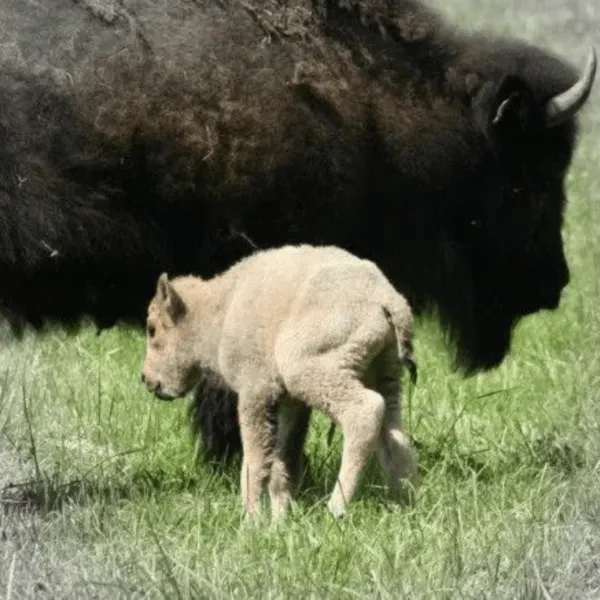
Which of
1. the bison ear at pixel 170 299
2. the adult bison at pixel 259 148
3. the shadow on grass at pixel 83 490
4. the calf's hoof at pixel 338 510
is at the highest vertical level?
the adult bison at pixel 259 148

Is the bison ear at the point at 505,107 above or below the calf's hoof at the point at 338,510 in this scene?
above

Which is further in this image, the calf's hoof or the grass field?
the calf's hoof

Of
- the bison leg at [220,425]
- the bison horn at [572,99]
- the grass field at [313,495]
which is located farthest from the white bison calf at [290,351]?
the bison horn at [572,99]

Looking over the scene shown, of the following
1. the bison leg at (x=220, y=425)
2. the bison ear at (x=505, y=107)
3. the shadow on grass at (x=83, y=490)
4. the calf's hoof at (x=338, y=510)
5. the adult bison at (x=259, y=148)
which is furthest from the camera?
the bison ear at (x=505, y=107)

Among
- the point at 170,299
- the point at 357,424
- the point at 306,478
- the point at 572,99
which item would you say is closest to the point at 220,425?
the point at 306,478

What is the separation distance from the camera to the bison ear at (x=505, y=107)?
7586 millimetres

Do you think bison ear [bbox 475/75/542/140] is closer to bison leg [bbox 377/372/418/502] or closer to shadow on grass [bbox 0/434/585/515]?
shadow on grass [bbox 0/434/585/515]

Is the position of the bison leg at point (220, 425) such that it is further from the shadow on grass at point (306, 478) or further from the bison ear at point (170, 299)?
the bison ear at point (170, 299)

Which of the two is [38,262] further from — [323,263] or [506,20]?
[506,20]

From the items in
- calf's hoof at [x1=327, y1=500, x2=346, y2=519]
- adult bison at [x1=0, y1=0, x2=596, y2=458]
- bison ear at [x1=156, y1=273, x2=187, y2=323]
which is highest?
adult bison at [x1=0, y1=0, x2=596, y2=458]

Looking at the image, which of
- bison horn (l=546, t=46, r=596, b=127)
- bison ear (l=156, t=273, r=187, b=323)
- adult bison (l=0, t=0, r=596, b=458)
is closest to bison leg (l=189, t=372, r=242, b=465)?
adult bison (l=0, t=0, r=596, b=458)

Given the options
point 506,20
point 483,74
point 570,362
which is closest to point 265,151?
point 483,74

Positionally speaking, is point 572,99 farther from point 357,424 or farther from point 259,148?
point 357,424

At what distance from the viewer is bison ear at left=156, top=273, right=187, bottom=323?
6375 mm
